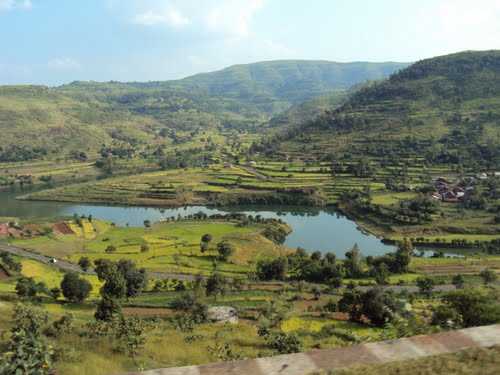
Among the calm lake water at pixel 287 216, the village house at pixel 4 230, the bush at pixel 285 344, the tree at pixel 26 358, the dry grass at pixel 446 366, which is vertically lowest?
the calm lake water at pixel 287 216

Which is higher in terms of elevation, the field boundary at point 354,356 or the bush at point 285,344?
the field boundary at point 354,356

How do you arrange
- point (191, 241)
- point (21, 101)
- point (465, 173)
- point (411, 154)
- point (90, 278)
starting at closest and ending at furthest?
1. point (90, 278)
2. point (191, 241)
3. point (465, 173)
4. point (411, 154)
5. point (21, 101)

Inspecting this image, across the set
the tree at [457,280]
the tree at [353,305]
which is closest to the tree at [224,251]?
the tree at [353,305]

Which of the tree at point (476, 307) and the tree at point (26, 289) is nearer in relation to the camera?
the tree at point (476, 307)

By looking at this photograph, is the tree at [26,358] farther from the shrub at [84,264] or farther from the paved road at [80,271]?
the shrub at [84,264]

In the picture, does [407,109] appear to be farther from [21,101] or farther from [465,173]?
[21,101]

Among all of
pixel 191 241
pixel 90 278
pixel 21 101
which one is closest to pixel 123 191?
pixel 191 241

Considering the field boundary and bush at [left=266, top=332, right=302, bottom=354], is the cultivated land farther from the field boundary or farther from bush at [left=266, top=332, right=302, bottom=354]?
the field boundary
